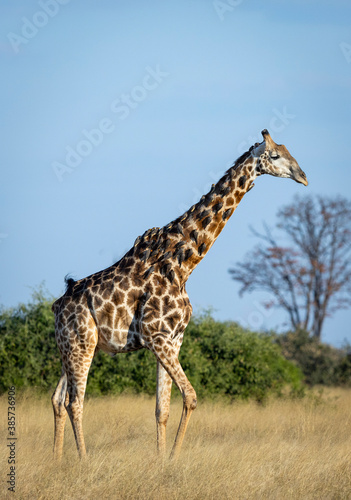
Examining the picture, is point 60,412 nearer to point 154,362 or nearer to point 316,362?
point 154,362

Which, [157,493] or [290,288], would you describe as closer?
[157,493]

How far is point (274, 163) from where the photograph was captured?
821 centimetres

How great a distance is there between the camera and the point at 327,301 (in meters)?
29.7

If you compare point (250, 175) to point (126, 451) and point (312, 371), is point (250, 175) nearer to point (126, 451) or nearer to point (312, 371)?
point (126, 451)

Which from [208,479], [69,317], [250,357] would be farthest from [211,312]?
[208,479]

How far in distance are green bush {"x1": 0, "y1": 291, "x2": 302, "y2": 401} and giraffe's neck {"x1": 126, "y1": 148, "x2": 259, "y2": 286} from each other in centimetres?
590

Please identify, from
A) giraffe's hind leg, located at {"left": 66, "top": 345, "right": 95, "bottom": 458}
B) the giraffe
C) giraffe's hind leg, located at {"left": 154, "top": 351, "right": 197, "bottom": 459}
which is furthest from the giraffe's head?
giraffe's hind leg, located at {"left": 66, "top": 345, "right": 95, "bottom": 458}

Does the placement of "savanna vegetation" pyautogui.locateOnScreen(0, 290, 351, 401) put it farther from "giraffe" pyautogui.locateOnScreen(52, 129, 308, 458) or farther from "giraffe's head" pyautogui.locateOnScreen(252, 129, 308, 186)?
"giraffe's head" pyautogui.locateOnScreen(252, 129, 308, 186)

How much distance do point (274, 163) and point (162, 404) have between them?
336 cm

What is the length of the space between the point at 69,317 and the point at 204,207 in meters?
2.26

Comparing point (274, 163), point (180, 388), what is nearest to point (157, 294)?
point (180, 388)

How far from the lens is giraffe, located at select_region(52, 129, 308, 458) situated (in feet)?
26.4

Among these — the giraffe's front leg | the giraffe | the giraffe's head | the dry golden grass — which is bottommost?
the dry golden grass

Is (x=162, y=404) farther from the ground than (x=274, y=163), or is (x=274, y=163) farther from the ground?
(x=274, y=163)
